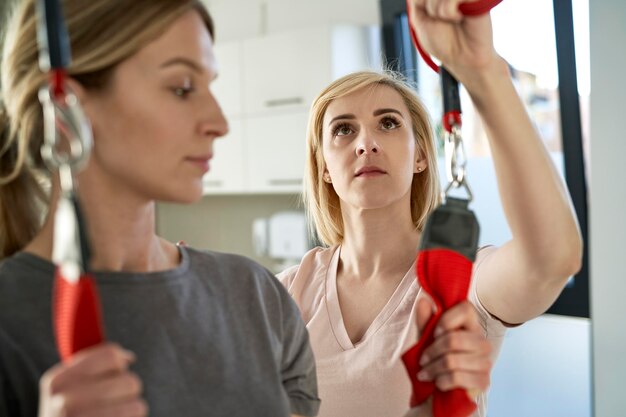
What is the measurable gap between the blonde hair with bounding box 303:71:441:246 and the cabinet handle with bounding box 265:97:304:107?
4.51 ft

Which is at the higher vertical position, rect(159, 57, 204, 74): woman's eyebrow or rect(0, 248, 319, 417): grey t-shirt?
rect(159, 57, 204, 74): woman's eyebrow

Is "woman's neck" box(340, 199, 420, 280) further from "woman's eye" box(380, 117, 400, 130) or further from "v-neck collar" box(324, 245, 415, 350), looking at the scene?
"woman's eye" box(380, 117, 400, 130)

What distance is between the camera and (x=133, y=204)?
0.91m

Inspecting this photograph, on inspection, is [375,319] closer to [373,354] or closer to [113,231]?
[373,354]

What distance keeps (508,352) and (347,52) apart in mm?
1436

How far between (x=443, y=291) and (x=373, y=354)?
0.54 meters

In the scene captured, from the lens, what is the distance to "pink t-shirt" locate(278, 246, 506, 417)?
1.32m

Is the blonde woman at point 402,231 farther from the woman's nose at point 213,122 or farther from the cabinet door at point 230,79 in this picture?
the cabinet door at point 230,79

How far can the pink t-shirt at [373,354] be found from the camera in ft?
4.34

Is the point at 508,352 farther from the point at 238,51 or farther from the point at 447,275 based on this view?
the point at 447,275

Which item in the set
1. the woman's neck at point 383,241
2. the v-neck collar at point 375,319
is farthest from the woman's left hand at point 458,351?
the woman's neck at point 383,241

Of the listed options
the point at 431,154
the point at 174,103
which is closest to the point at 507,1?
the point at 431,154

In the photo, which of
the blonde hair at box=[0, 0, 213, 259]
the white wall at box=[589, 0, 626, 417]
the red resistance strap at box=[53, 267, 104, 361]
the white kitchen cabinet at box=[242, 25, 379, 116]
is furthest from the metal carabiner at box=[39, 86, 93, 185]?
the white kitchen cabinet at box=[242, 25, 379, 116]

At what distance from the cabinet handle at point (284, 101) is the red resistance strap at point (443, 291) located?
7.70 feet
